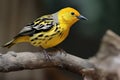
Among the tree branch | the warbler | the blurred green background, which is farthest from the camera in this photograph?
the blurred green background

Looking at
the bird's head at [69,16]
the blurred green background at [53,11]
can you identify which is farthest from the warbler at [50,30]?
the blurred green background at [53,11]

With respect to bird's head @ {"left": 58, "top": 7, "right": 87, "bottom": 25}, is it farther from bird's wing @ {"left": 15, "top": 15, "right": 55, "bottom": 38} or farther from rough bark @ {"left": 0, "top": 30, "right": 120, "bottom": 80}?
rough bark @ {"left": 0, "top": 30, "right": 120, "bottom": 80}

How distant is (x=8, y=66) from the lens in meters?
2.68

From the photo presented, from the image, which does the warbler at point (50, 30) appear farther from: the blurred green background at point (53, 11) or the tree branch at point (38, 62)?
the blurred green background at point (53, 11)

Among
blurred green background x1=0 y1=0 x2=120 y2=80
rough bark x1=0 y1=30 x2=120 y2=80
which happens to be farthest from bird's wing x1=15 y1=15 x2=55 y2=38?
blurred green background x1=0 y1=0 x2=120 y2=80

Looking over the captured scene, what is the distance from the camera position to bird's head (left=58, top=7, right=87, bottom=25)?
9.50ft

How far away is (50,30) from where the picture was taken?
9.59 feet

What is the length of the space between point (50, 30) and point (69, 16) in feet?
0.52

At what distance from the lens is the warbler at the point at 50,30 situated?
289 cm

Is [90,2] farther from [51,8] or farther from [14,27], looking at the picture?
[14,27]

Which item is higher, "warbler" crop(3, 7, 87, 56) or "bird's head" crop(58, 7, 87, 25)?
"bird's head" crop(58, 7, 87, 25)

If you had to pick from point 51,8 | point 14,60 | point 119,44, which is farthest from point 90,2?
point 14,60

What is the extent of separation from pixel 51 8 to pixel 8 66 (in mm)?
2079

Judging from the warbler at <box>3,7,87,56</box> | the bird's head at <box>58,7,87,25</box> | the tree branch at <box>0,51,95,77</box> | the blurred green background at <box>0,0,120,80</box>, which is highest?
the bird's head at <box>58,7,87,25</box>
